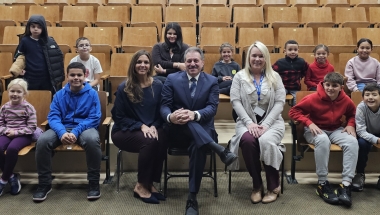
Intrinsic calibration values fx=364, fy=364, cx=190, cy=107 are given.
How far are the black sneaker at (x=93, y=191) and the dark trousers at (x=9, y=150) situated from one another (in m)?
0.52

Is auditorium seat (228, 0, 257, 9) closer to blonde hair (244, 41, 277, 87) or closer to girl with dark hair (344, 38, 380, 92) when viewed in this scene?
girl with dark hair (344, 38, 380, 92)

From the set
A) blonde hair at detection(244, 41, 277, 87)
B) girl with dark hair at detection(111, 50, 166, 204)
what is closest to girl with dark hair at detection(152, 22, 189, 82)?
girl with dark hair at detection(111, 50, 166, 204)

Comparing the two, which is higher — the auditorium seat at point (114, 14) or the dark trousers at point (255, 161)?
the auditorium seat at point (114, 14)

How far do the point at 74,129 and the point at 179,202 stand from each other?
0.85 m

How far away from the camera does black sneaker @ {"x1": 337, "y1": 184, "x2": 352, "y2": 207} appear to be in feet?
7.45


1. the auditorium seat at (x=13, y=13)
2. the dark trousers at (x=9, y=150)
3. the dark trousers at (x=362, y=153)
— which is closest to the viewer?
the dark trousers at (x=9, y=150)

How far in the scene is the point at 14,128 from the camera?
251 cm

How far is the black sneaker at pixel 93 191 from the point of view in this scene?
7.74ft

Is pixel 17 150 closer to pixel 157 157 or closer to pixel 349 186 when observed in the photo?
pixel 157 157

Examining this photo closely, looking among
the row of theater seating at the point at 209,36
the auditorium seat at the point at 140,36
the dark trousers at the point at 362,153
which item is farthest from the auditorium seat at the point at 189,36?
the dark trousers at the point at 362,153

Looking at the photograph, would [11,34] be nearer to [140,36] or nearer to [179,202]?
[140,36]

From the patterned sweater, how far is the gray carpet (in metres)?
0.43

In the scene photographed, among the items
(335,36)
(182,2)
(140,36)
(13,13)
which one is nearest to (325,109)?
(335,36)

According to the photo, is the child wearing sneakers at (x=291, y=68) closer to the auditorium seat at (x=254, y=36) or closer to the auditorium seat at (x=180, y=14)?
the auditorium seat at (x=254, y=36)
